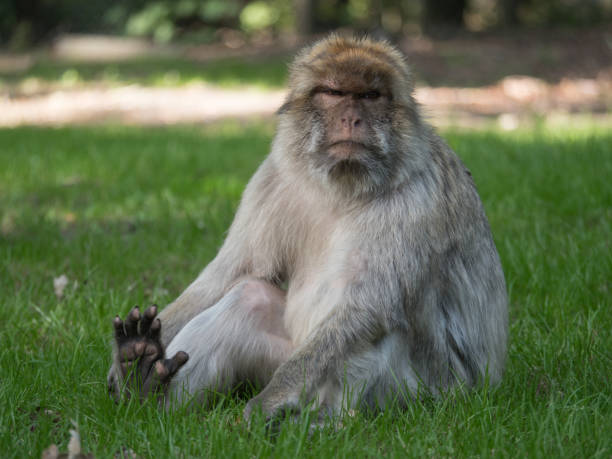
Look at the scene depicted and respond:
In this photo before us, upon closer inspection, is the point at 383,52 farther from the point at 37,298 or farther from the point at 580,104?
the point at 580,104

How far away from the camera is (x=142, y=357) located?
321 cm

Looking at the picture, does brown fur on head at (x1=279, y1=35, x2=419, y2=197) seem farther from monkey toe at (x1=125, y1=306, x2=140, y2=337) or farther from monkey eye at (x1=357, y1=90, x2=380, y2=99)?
monkey toe at (x1=125, y1=306, x2=140, y2=337)

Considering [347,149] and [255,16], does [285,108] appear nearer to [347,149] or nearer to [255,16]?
[347,149]

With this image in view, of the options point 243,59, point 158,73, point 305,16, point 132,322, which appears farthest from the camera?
point 305,16

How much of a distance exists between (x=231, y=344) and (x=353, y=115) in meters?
1.05

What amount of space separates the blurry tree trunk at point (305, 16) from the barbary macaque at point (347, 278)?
15.4 metres

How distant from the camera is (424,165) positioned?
3.38m

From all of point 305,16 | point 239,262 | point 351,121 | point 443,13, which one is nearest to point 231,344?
point 239,262

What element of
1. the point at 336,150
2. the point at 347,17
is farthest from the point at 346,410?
the point at 347,17

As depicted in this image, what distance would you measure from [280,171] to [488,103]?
960 centimetres

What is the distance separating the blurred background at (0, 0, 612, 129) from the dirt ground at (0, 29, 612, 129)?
0.02m

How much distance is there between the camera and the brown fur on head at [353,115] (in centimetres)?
323

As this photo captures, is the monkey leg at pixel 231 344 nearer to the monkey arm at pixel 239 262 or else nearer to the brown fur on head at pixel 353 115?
the monkey arm at pixel 239 262

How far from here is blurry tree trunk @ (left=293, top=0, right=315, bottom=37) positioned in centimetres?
1842
